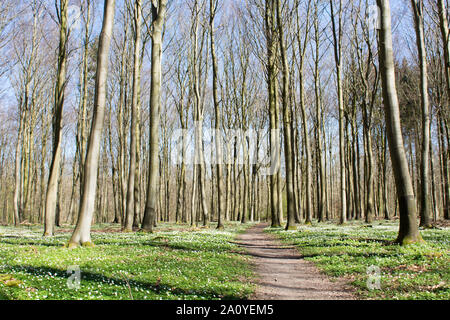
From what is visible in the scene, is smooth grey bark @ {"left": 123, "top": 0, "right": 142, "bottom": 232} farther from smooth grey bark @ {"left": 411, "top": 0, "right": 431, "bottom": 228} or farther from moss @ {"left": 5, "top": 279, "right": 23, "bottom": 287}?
smooth grey bark @ {"left": 411, "top": 0, "right": 431, "bottom": 228}

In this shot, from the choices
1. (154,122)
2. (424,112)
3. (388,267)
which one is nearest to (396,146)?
(388,267)

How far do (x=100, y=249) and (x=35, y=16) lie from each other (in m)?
26.5

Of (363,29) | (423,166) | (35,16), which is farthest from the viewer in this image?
(35,16)

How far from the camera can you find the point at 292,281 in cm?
787

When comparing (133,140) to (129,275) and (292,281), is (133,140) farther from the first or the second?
(292,281)

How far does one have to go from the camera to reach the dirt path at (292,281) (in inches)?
257

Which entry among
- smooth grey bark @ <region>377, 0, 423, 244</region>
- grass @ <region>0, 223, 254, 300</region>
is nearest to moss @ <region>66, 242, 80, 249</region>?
grass @ <region>0, 223, 254, 300</region>

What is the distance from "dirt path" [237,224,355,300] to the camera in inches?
257

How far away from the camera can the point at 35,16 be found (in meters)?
27.9

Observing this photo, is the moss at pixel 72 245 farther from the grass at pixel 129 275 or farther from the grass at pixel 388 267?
the grass at pixel 388 267

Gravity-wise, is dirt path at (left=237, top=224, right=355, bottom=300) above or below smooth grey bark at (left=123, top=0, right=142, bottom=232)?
below

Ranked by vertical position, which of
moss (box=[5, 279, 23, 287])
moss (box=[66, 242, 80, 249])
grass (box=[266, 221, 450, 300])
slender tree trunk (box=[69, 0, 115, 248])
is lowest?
grass (box=[266, 221, 450, 300])

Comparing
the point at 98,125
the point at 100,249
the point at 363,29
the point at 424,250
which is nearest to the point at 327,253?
the point at 424,250
